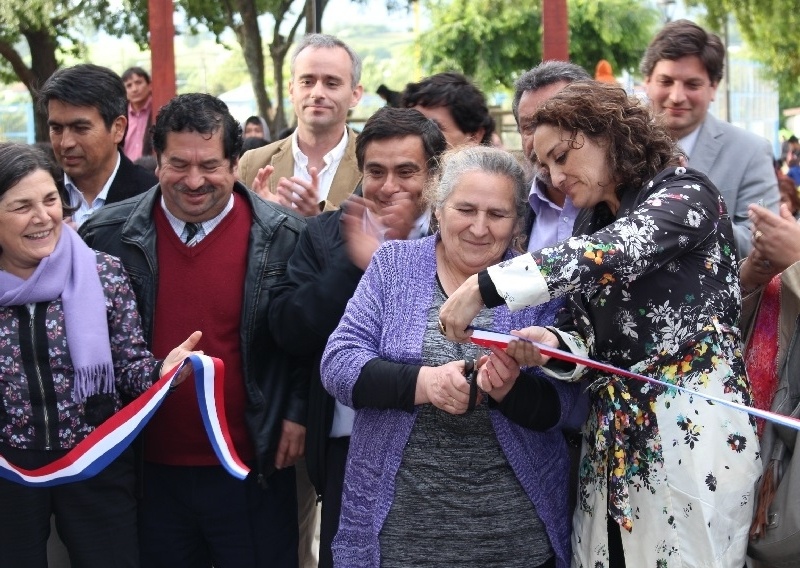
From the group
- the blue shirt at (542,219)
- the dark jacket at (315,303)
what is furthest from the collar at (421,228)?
the blue shirt at (542,219)

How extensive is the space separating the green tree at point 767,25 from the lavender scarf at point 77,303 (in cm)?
2183

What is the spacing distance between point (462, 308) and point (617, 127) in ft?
2.41

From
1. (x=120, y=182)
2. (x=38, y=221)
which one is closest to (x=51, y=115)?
(x=120, y=182)

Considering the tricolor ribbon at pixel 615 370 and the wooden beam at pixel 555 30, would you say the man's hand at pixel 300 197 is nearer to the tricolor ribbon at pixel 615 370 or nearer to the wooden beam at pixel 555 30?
the tricolor ribbon at pixel 615 370

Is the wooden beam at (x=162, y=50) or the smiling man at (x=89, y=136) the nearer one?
the smiling man at (x=89, y=136)

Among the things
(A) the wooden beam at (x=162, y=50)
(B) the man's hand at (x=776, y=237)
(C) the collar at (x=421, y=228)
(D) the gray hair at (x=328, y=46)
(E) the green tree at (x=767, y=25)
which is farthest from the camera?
(E) the green tree at (x=767, y=25)

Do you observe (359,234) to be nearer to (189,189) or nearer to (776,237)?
(189,189)

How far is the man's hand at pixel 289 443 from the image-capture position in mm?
3953

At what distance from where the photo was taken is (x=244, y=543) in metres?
3.96

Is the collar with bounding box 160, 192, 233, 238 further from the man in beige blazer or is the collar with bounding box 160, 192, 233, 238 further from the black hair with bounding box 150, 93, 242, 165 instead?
the man in beige blazer

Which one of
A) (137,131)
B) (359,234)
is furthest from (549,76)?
(137,131)

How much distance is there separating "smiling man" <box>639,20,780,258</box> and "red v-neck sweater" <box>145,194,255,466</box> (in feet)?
6.44

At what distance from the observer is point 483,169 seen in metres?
3.43

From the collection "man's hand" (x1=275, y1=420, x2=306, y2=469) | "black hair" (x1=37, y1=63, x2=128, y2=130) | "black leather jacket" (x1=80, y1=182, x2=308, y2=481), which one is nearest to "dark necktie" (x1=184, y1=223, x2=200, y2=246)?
"black leather jacket" (x1=80, y1=182, x2=308, y2=481)
